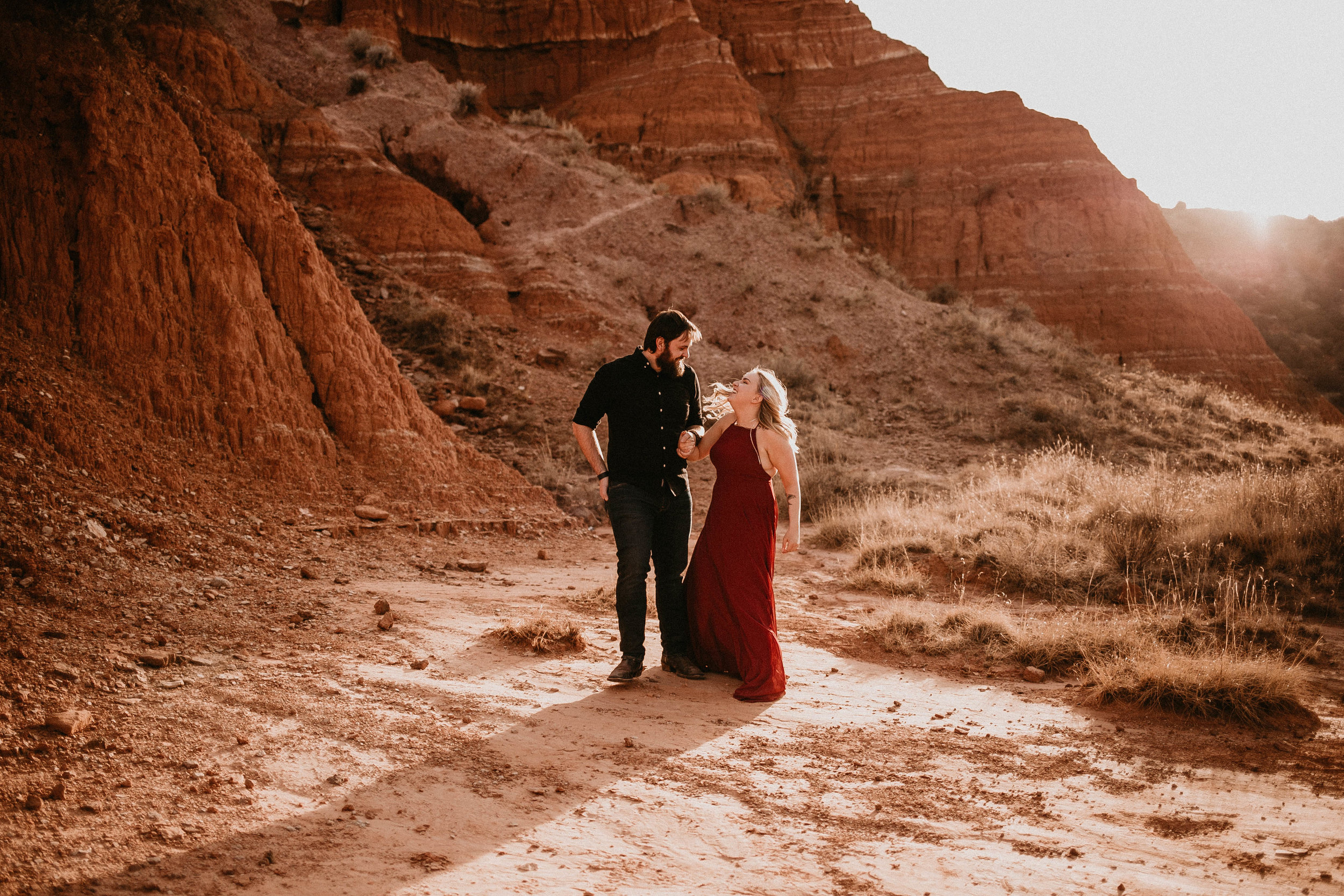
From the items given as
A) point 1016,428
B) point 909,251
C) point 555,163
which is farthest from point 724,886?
point 909,251

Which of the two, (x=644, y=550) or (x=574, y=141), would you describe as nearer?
(x=644, y=550)

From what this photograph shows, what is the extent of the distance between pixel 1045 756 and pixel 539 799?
2.29 metres

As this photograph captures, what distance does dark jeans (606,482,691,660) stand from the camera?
439cm

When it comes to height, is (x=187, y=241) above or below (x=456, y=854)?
above

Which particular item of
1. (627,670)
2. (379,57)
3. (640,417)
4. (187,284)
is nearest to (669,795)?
(627,670)

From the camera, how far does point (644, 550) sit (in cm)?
440

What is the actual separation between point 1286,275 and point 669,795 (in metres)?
45.4

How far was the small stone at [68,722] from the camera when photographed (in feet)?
10.0

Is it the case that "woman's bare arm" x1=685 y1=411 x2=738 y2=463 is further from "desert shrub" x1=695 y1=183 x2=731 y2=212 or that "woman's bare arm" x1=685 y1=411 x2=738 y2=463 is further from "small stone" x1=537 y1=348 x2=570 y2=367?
"desert shrub" x1=695 y1=183 x2=731 y2=212

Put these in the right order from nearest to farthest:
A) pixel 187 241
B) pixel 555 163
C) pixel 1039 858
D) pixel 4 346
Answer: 1. pixel 1039 858
2. pixel 4 346
3. pixel 187 241
4. pixel 555 163

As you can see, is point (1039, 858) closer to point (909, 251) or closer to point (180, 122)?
point (180, 122)

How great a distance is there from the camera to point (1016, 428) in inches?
657

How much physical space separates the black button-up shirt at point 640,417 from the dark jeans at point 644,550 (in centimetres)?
8

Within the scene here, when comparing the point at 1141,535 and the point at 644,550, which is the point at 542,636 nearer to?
the point at 644,550
